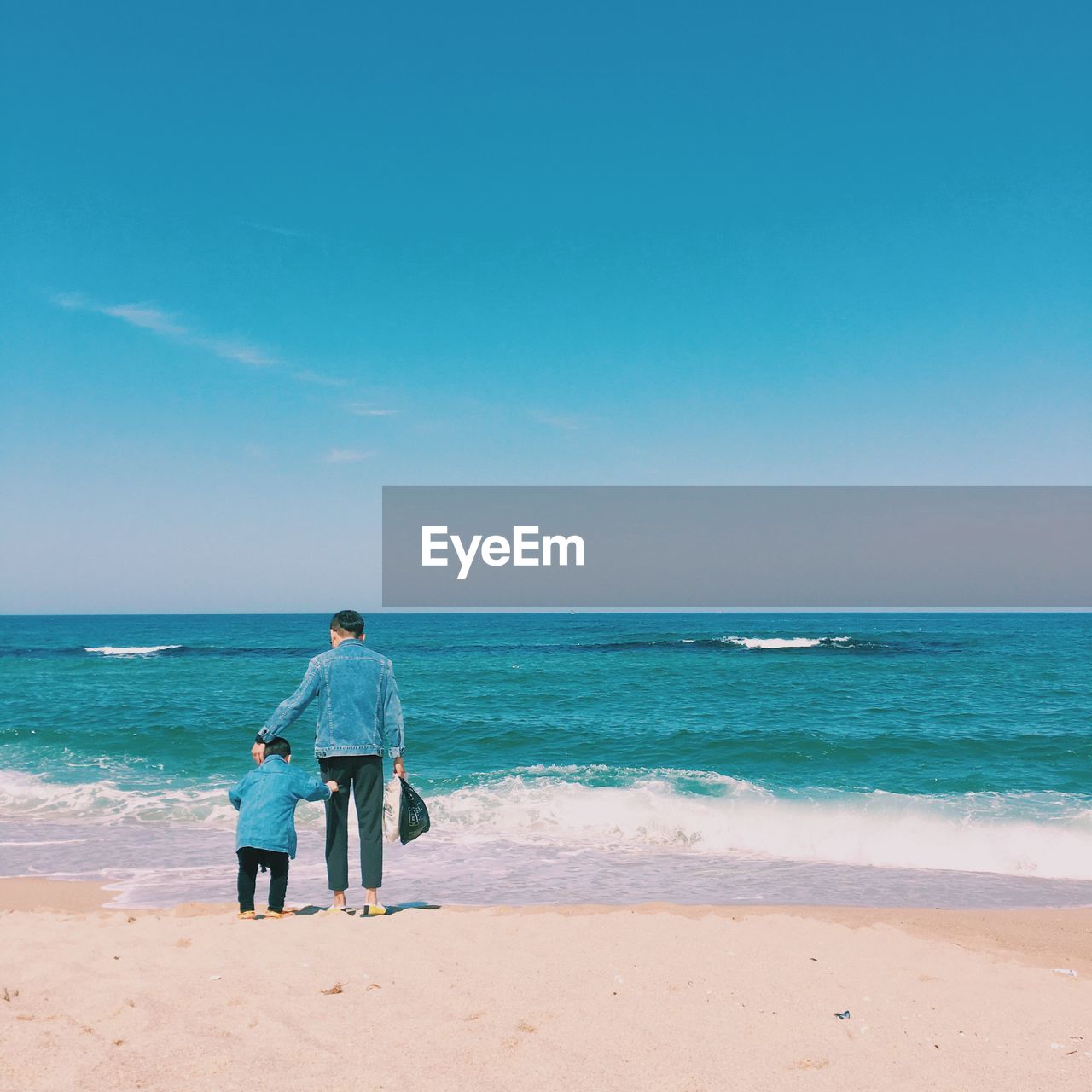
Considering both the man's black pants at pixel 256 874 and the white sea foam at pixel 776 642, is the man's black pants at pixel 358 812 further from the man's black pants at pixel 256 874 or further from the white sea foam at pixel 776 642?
the white sea foam at pixel 776 642

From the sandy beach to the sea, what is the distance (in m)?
2.00

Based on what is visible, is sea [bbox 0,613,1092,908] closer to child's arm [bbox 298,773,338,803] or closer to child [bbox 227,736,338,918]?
child [bbox 227,736,338,918]

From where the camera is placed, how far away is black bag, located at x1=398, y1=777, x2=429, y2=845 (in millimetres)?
5816

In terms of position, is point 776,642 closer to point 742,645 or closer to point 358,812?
point 742,645

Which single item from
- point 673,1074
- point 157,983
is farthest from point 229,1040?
point 673,1074

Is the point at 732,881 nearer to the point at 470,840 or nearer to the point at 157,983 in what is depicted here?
the point at 470,840

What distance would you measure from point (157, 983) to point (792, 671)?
2914 cm

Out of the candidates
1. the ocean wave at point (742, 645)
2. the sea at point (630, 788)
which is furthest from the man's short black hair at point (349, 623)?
the ocean wave at point (742, 645)

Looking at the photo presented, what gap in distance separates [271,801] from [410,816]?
1.05 m

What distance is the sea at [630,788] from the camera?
27.8 feet

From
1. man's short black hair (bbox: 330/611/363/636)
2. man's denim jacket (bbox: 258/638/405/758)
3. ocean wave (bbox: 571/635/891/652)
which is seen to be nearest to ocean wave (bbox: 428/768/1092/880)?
man's denim jacket (bbox: 258/638/405/758)

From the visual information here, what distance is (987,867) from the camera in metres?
9.38

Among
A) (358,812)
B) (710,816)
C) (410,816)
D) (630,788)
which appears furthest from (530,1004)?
(630,788)

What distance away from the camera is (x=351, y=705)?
5.77 metres
